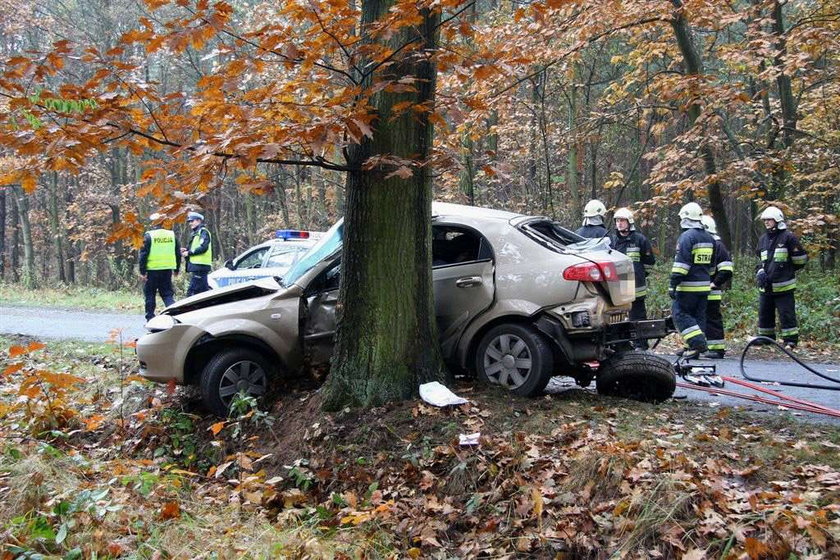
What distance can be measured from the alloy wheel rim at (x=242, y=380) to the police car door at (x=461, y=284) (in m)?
1.85

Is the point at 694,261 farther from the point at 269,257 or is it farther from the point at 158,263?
the point at 158,263

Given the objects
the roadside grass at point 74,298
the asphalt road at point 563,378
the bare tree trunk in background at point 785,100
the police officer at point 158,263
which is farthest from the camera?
the roadside grass at point 74,298

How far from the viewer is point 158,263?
434 inches

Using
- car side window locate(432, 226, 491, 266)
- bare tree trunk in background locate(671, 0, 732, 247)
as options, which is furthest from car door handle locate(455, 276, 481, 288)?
bare tree trunk in background locate(671, 0, 732, 247)

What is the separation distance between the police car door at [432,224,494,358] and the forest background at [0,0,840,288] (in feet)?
2.22

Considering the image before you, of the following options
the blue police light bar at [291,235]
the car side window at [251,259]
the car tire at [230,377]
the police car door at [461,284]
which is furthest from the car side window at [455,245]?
the car side window at [251,259]

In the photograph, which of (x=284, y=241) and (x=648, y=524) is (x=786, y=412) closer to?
(x=648, y=524)

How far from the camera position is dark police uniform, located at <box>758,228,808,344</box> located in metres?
10.0

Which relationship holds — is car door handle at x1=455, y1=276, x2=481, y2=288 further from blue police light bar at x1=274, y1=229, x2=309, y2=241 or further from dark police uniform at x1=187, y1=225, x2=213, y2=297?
blue police light bar at x1=274, y1=229, x2=309, y2=241

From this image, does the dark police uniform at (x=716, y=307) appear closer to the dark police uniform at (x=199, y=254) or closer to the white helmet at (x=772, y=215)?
the white helmet at (x=772, y=215)

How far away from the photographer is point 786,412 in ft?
19.4

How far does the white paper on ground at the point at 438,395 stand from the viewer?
540 cm

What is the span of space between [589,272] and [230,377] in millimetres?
3559

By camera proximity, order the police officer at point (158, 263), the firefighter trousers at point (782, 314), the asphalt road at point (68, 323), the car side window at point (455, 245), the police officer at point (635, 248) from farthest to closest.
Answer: the asphalt road at point (68, 323) → the police officer at point (158, 263) → the firefighter trousers at point (782, 314) → the police officer at point (635, 248) → the car side window at point (455, 245)
